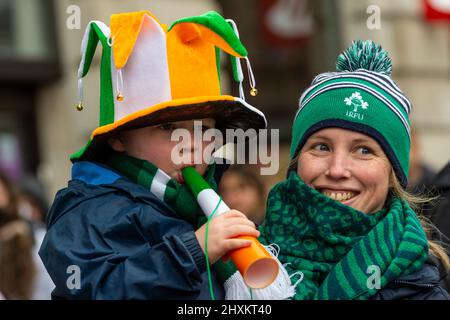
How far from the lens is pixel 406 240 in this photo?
224 cm

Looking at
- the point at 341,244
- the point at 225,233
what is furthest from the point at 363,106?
the point at 225,233

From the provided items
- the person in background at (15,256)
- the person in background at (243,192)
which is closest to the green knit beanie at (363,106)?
the person in background at (15,256)

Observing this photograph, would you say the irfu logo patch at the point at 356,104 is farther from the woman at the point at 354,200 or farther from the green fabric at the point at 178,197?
the green fabric at the point at 178,197

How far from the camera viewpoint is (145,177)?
2.29 meters

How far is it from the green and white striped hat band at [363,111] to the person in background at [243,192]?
3.02 meters

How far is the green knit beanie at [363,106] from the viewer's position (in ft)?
7.66

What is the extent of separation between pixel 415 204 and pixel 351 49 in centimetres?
52

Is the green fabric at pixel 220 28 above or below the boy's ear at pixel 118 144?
above

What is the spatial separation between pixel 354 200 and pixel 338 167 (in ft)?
0.36

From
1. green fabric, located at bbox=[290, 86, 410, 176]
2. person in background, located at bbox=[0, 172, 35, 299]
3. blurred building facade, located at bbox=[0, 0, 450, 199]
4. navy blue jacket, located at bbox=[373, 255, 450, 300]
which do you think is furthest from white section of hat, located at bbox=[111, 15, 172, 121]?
blurred building facade, located at bbox=[0, 0, 450, 199]

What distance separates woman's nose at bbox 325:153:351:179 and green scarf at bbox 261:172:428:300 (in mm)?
70

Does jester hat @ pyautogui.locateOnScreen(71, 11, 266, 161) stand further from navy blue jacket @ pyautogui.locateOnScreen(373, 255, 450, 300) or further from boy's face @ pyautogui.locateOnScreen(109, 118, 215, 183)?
navy blue jacket @ pyautogui.locateOnScreen(373, 255, 450, 300)

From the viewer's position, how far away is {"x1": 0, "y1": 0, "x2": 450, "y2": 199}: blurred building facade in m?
7.11

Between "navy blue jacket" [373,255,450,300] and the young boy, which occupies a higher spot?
the young boy
